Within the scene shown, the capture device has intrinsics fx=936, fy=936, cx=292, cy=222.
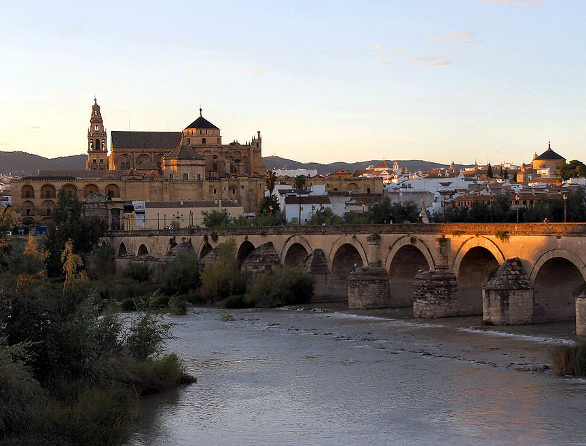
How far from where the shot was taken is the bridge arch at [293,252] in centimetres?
4125

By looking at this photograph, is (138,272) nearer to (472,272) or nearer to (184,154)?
(472,272)

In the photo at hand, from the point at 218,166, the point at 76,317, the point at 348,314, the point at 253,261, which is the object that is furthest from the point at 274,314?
the point at 218,166

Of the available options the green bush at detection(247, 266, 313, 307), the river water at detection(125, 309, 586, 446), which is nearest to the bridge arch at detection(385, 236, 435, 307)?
the green bush at detection(247, 266, 313, 307)

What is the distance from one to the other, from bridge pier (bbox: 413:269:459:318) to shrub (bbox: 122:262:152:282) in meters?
22.0

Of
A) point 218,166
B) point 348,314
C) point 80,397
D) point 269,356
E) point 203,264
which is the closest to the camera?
point 80,397

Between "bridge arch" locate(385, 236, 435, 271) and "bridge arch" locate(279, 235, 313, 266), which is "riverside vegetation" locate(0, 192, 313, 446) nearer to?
"bridge arch" locate(385, 236, 435, 271)

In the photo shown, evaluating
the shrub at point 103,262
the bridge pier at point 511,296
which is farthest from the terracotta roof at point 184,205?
the bridge pier at point 511,296

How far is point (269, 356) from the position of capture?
24.1 m

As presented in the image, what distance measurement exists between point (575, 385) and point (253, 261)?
78.7 ft

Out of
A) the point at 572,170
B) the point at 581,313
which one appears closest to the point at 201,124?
the point at 572,170

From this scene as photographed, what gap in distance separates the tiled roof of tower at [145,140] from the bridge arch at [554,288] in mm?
86371

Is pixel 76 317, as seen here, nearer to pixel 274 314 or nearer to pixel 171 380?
pixel 171 380

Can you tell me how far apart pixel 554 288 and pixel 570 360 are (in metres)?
6.66

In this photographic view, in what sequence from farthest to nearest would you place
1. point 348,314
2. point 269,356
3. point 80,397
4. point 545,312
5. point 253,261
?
point 253,261
point 348,314
point 545,312
point 269,356
point 80,397
